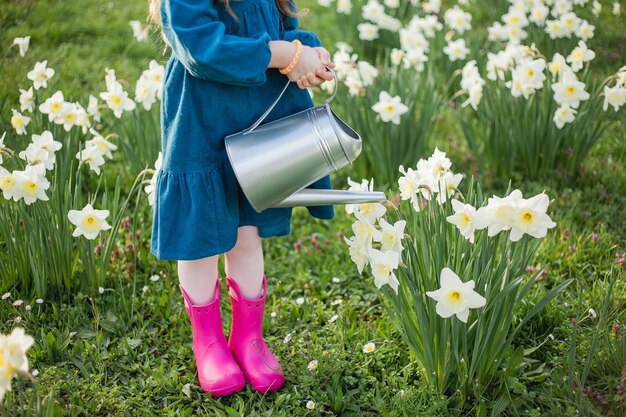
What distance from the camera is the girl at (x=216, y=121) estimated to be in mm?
1579

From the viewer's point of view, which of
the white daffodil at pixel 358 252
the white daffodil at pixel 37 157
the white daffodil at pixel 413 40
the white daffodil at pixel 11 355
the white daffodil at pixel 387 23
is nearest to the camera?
the white daffodil at pixel 11 355

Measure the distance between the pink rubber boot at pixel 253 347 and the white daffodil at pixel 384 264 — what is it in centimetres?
54

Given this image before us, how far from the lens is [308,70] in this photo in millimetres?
1705

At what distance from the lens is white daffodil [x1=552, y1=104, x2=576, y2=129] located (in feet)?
Answer: 8.91

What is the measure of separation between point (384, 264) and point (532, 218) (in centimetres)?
38

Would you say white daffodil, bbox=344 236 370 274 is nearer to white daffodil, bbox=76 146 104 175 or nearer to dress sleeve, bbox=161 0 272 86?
dress sleeve, bbox=161 0 272 86

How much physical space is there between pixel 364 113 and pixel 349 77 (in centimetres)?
20

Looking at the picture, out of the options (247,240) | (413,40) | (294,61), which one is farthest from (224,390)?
(413,40)

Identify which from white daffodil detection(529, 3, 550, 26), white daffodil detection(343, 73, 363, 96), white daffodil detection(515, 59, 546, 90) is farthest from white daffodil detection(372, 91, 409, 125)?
white daffodil detection(529, 3, 550, 26)

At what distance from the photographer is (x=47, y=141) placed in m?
2.18

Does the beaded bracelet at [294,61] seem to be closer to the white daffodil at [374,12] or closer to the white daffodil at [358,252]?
the white daffodil at [358,252]

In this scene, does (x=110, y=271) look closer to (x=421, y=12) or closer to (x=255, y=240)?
(x=255, y=240)

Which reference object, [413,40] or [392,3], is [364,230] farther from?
[392,3]

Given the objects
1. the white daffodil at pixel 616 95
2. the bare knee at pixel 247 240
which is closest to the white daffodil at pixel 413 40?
the white daffodil at pixel 616 95
